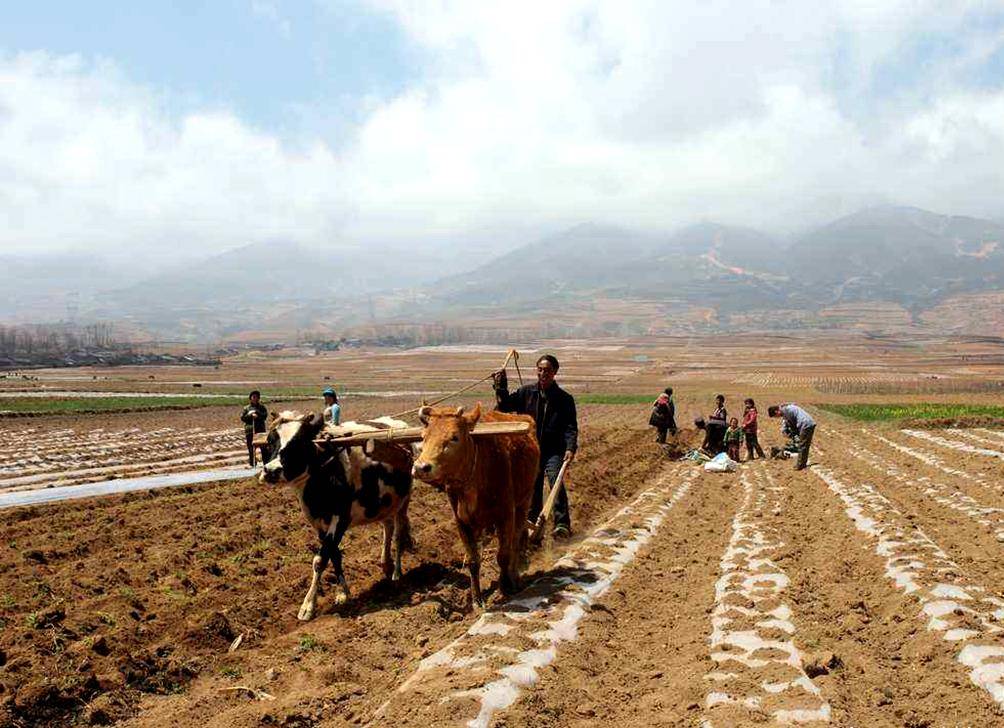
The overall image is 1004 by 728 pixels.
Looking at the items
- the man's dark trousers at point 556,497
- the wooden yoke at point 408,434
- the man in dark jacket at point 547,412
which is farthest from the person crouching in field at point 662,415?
the wooden yoke at point 408,434

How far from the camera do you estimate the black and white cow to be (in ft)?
25.0

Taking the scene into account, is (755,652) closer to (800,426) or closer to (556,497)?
(556,497)

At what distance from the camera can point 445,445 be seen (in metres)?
6.47

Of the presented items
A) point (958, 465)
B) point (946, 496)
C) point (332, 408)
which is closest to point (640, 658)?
point (332, 408)

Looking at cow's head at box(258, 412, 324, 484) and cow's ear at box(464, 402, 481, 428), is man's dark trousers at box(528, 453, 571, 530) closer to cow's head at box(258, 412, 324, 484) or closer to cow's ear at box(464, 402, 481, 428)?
cow's ear at box(464, 402, 481, 428)

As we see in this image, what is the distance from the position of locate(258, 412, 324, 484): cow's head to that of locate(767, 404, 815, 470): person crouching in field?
1234 cm

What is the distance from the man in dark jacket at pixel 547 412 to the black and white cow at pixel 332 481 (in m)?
1.60

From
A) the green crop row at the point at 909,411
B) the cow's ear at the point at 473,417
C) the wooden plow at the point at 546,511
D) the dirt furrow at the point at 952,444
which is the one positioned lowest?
the green crop row at the point at 909,411

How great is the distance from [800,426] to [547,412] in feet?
36.6

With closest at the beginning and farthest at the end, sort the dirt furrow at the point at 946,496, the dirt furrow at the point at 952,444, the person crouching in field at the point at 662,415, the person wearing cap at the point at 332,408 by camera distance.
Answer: the dirt furrow at the point at 946,496 → the person wearing cap at the point at 332,408 → the dirt furrow at the point at 952,444 → the person crouching in field at the point at 662,415

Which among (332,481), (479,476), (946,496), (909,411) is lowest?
(909,411)

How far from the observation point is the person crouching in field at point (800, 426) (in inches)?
694

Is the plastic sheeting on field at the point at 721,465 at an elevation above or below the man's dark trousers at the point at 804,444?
below

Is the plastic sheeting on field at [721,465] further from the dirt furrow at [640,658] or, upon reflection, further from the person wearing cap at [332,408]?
the person wearing cap at [332,408]
